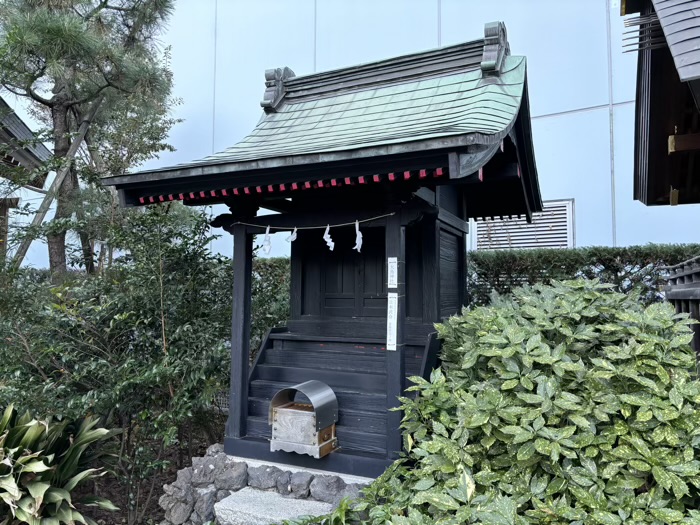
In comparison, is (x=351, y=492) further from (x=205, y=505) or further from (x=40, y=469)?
(x=40, y=469)

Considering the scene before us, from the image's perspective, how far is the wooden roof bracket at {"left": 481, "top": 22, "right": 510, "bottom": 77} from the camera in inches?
171

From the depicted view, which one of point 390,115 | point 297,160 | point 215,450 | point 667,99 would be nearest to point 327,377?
point 215,450

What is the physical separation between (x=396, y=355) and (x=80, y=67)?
6338 millimetres

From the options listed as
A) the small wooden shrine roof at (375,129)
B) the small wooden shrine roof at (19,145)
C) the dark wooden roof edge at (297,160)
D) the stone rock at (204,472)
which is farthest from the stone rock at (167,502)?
the small wooden shrine roof at (19,145)

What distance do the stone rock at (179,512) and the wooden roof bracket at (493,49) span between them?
458 cm

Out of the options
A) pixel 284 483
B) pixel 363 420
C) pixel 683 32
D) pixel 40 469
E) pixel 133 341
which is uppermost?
pixel 683 32

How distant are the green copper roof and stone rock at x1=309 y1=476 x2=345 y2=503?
2457 mm

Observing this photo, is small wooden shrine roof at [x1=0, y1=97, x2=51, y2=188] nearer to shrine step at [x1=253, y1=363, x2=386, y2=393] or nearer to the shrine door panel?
the shrine door panel

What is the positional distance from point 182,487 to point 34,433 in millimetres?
1246

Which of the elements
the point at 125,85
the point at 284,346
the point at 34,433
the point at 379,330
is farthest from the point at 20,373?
the point at 125,85

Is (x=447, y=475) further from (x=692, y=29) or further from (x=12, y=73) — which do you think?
(x=12, y=73)

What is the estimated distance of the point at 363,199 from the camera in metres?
3.92

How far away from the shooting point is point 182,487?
3793 mm

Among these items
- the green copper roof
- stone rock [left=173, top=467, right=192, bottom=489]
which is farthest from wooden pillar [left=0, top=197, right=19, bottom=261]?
stone rock [left=173, top=467, right=192, bottom=489]
